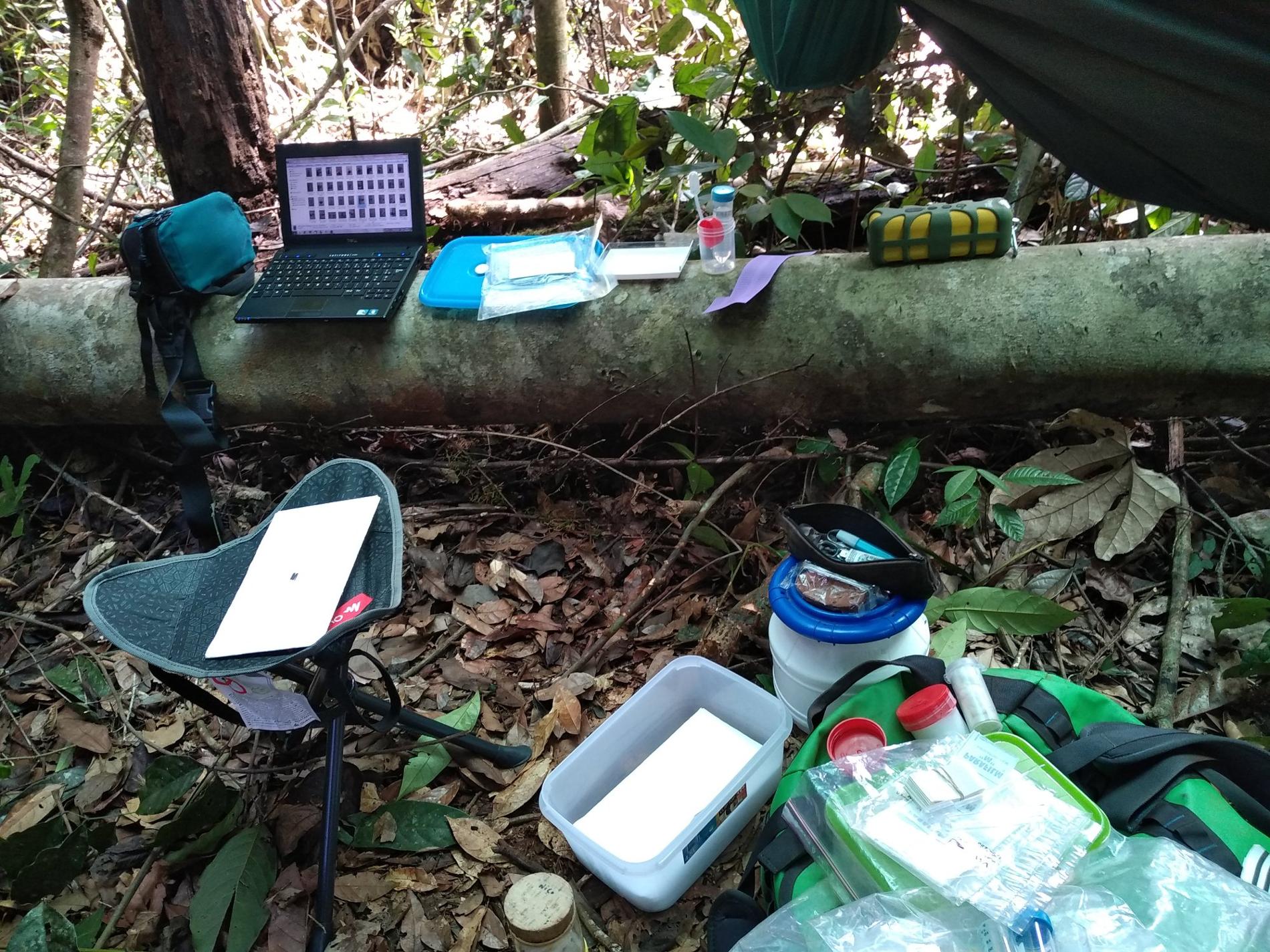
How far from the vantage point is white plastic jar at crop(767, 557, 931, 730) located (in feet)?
4.97

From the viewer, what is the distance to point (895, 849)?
3.85 feet

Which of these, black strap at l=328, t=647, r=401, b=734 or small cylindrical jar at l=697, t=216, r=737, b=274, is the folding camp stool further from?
small cylindrical jar at l=697, t=216, r=737, b=274

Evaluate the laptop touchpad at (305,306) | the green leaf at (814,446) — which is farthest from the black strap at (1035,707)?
the laptop touchpad at (305,306)

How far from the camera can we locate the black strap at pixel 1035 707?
4.56 feet

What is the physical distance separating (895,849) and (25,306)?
2.61m

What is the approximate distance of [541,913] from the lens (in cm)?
116

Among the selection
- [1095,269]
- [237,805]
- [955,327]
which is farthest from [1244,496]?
[237,805]

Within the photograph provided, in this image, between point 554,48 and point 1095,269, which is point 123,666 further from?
point 554,48

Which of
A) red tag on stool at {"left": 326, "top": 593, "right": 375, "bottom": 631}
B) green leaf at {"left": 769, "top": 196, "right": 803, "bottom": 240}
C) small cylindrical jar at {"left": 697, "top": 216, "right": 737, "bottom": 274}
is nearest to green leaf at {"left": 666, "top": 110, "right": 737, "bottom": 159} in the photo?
green leaf at {"left": 769, "top": 196, "right": 803, "bottom": 240}

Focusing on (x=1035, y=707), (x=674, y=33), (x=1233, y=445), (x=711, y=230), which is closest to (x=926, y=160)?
(x=674, y=33)

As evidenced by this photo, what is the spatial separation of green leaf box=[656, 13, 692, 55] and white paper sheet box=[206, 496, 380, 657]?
6.43 feet

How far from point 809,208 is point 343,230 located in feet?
4.41

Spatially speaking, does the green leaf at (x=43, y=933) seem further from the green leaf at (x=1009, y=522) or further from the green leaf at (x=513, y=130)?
the green leaf at (x=513, y=130)

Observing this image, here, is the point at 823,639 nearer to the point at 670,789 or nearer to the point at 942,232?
the point at 670,789
